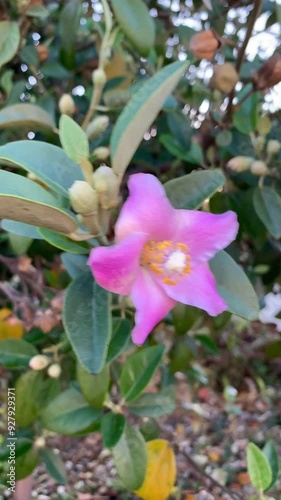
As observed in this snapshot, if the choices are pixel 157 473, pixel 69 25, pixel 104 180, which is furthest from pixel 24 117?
pixel 157 473

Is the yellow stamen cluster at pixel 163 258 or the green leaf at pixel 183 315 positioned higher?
the yellow stamen cluster at pixel 163 258

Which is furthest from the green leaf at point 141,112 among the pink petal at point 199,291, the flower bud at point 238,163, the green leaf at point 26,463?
the green leaf at point 26,463

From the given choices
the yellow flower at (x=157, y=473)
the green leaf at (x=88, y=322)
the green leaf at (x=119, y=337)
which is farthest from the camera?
the yellow flower at (x=157, y=473)

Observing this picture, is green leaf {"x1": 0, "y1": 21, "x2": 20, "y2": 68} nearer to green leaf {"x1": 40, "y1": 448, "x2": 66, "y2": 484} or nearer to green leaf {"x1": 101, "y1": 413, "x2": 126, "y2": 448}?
green leaf {"x1": 101, "y1": 413, "x2": 126, "y2": 448}

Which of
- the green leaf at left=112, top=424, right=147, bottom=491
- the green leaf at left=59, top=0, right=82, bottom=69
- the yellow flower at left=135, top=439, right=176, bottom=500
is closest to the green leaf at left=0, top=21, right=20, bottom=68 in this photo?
the green leaf at left=59, top=0, right=82, bottom=69

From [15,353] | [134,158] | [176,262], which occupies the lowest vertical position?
[15,353]

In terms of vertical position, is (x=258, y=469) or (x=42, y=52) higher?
(x=42, y=52)

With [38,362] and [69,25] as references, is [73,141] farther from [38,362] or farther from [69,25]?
[69,25]

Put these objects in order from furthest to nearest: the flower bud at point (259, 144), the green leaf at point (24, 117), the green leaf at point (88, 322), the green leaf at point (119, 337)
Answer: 1. the flower bud at point (259, 144)
2. the green leaf at point (24, 117)
3. the green leaf at point (119, 337)
4. the green leaf at point (88, 322)

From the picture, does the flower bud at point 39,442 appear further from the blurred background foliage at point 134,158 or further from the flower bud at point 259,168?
the flower bud at point 259,168
